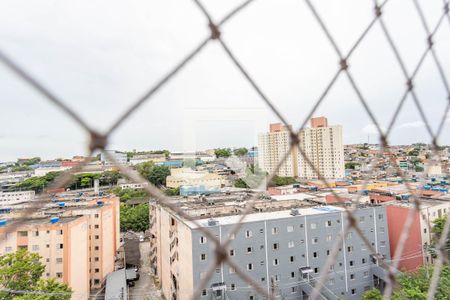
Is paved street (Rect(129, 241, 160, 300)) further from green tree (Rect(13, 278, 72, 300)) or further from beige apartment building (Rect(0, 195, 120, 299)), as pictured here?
green tree (Rect(13, 278, 72, 300))

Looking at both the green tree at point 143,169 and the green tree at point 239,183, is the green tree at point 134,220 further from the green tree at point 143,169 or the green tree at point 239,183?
the green tree at point 143,169

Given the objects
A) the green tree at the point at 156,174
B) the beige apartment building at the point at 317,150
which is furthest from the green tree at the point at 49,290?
the beige apartment building at the point at 317,150

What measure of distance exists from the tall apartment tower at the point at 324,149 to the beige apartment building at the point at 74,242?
10048 millimetres

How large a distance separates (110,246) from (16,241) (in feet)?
7.78

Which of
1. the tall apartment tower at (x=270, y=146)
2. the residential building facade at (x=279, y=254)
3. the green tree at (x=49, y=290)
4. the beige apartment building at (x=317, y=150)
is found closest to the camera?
the green tree at (x=49, y=290)

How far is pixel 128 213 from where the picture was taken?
9.33 metres

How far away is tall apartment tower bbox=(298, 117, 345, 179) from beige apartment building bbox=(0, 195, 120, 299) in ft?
33.0

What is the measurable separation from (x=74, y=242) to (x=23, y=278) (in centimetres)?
141

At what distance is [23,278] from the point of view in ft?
11.8

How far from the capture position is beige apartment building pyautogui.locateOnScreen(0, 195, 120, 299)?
183 inches

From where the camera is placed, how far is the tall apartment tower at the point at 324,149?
14445 millimetres

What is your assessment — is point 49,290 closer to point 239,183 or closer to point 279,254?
point 279,254

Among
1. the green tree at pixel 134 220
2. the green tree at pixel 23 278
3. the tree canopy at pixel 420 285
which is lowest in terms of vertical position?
the green tree at pixel 134 220

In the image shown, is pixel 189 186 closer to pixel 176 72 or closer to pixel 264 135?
pixel 264 135
